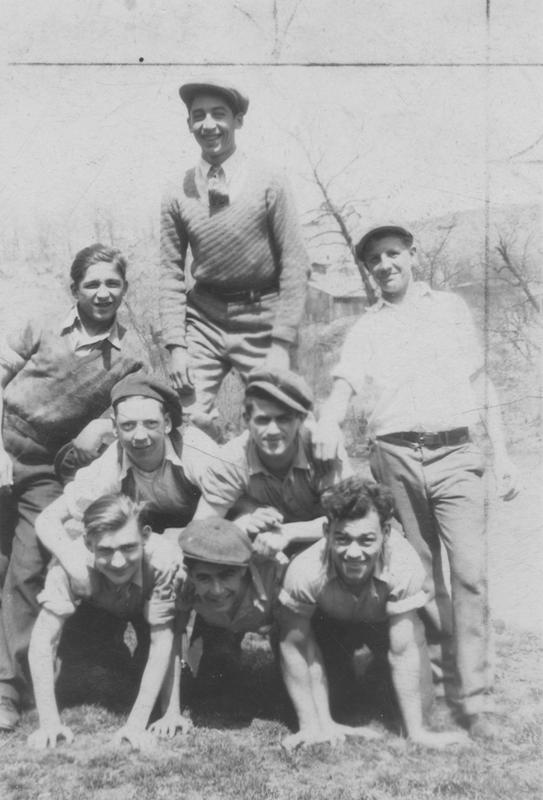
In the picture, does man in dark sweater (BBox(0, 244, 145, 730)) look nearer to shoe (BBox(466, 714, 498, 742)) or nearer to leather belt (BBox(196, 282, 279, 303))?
leather belt (BBox(196, 282, 279, 303))

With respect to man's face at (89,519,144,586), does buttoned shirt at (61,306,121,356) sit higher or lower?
higher

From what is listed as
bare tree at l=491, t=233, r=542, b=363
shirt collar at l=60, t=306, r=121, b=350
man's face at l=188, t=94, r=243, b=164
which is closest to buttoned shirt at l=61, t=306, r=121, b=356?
shirt collar at l=60, t=306, r=121, b=350

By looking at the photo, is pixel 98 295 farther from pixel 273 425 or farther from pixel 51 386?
pixel 273 425

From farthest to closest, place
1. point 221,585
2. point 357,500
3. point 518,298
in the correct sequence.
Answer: point 518,298 → point 221,585 → point 357,500

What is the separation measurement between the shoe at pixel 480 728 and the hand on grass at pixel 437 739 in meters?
0.07

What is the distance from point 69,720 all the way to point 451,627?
1963 mm

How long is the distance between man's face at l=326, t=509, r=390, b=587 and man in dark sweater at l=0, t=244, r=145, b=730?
149 cm

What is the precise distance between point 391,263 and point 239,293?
0.92 meters

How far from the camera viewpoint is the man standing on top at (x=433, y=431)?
400cm

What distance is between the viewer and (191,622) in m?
4.95

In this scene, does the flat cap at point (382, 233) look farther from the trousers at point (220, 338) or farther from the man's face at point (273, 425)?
the man's face at point (273, 425)

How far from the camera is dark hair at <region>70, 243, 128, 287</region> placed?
177 inches

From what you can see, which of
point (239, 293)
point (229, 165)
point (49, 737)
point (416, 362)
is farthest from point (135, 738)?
point (229, 165)

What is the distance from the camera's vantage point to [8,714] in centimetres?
402
